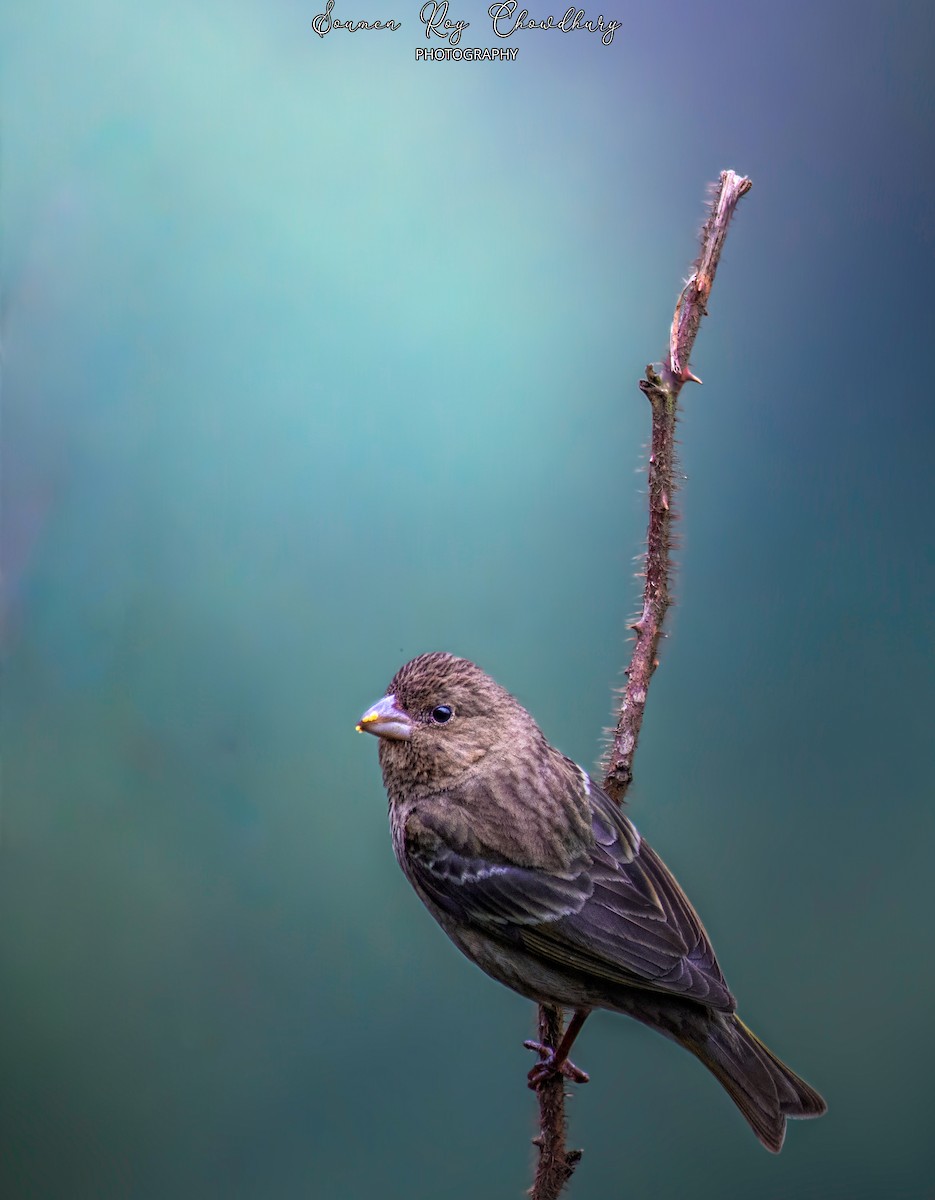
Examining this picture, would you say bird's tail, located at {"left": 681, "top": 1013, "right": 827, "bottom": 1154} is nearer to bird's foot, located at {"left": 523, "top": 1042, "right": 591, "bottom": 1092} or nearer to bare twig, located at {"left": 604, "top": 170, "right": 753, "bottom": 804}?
bird's foot, located at {"left": 523, "top": 1042, "right": 591, "bottom": 1092}

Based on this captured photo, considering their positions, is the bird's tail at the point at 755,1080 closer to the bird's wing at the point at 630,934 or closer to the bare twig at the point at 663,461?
the bird's wing at the point at 630,934

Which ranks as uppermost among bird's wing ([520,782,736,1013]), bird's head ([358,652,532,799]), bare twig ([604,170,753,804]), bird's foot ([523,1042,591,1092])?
bare twig ([604,170,753,804])

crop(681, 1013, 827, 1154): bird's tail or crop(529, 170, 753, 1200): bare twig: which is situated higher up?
crop(529, 170, 753, 1200): bare twig

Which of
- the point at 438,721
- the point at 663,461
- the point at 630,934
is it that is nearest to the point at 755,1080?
the point at 630,934

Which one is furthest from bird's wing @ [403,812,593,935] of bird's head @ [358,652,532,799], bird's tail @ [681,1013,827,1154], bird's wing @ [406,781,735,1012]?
bird's tail @ [681,1013,827,1154]

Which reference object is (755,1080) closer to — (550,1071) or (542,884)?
(550,1071)

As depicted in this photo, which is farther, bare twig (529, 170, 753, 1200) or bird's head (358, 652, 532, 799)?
bird's head (358, 652, 532, 799)

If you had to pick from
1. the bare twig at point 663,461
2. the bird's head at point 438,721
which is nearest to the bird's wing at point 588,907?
the bird's head at point 438,721
